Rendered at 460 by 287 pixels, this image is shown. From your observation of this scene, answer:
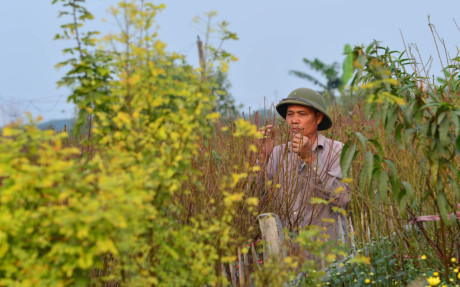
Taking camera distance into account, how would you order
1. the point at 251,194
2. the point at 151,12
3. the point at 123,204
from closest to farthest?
the point at 123,204 → the point at 151,12 → the point at 251,194

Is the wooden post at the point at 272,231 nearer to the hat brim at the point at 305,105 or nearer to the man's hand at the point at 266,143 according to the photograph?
the man's hand at the point at 266,143

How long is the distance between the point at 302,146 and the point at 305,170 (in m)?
0.24

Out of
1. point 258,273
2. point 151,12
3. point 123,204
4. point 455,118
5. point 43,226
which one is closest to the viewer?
point 123,204

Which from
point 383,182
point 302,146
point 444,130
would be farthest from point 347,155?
point 302,146

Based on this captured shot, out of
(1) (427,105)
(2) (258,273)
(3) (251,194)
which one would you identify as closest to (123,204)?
(2) (258,273)

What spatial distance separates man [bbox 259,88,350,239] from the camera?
10.6ft

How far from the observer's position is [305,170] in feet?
10.9

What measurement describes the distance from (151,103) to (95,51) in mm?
374

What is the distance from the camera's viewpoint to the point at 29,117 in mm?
1611

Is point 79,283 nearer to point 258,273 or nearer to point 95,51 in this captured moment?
point 258,273

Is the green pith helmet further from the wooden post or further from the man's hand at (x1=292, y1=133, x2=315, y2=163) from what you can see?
the wooden post

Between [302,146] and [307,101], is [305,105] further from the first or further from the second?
[302,146]

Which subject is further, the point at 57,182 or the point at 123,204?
the point at 57,182

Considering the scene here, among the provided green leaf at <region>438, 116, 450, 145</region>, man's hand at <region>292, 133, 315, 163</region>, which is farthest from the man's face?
green leaf at <region>438, 116, 450, 145</region>
